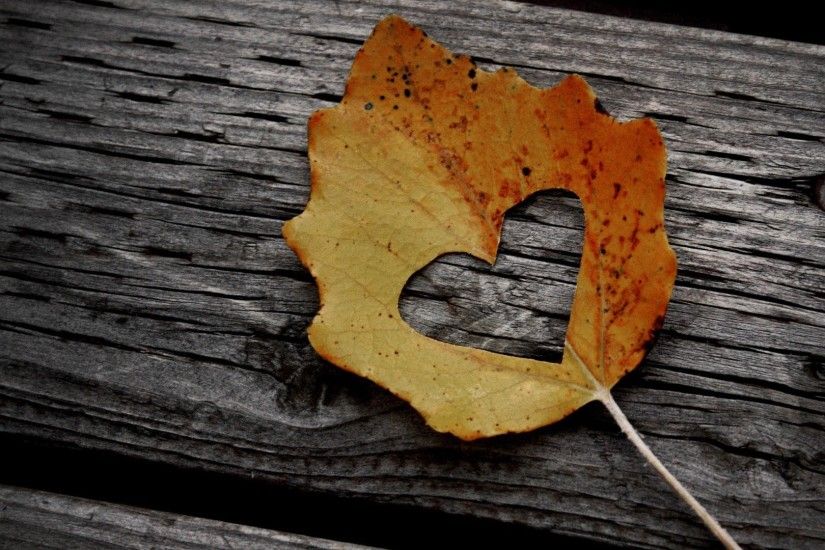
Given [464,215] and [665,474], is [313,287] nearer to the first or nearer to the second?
[464,215]

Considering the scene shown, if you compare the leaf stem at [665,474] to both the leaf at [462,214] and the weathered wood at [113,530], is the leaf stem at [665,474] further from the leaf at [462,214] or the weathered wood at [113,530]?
the weathered wood at [113,530]

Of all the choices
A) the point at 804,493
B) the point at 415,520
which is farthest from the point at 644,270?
the point at 415,520

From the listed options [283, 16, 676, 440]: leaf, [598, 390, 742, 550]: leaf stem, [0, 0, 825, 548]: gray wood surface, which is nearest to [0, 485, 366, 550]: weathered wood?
[0, 0, 825, 548]: gray wood surface

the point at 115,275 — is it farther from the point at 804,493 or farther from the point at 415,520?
the point at 804,493

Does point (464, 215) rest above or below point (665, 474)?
above

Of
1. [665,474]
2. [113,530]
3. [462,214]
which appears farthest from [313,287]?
[665,474]

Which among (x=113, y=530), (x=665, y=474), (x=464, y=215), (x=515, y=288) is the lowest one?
(x=113, y=530)
